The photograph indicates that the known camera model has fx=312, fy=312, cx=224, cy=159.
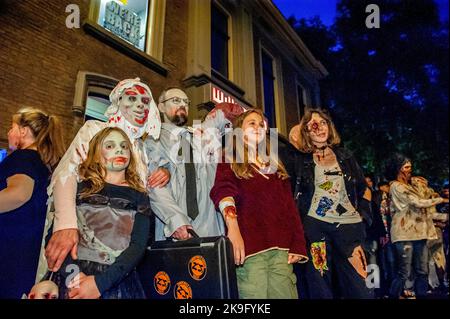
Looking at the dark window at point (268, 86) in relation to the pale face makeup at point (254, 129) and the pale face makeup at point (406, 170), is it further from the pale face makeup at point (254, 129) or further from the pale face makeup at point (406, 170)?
the pale face makeup at point (254, 129)

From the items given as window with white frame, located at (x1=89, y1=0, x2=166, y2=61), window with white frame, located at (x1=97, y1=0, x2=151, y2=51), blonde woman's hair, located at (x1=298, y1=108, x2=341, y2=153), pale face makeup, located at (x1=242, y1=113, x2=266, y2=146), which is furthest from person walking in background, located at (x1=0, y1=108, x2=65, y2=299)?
window with white frame, located at (x1=97, y1=0, x2=151, y2=51)

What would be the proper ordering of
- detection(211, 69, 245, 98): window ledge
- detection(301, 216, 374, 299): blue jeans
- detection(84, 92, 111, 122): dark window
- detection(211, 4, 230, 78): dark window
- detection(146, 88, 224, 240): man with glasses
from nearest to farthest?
detection(146, 88, 224, 240): man with glasses → detection(301, 216, 374, 299): blue jeans → detection(84, 92, 111, 122): dark window → detection(211, 69, 245, 98): window ledge → detection(211, 4, 230, 78): dark window

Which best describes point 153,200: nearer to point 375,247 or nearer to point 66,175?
point 66,175

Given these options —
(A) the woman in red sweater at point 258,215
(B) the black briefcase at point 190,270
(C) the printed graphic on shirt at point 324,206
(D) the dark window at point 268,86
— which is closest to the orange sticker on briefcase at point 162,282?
(B) the black briefcase at point 190,270

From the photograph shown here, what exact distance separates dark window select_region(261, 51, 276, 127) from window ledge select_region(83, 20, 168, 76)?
4.69ft

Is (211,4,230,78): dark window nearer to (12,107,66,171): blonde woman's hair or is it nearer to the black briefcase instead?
(12,107,66,171): blonde woman's hair

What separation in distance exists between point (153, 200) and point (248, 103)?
2.74 metres

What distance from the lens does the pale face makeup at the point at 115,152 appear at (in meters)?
1.58

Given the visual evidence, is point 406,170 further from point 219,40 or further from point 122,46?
point 122,46

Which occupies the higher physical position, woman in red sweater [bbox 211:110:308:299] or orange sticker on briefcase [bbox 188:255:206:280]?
woman in red sweater [bbox 211:110:308:299]

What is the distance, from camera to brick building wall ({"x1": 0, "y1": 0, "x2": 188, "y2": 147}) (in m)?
2.54

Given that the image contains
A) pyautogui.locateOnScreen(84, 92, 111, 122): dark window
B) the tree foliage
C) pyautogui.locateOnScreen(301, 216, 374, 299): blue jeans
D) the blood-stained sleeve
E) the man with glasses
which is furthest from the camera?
the tree foliage

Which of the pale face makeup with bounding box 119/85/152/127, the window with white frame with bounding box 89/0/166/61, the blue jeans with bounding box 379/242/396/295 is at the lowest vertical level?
the blue jeans with bounding box 379/242/396/295

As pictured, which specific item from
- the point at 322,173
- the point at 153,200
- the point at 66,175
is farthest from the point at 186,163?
the point at 322,173
